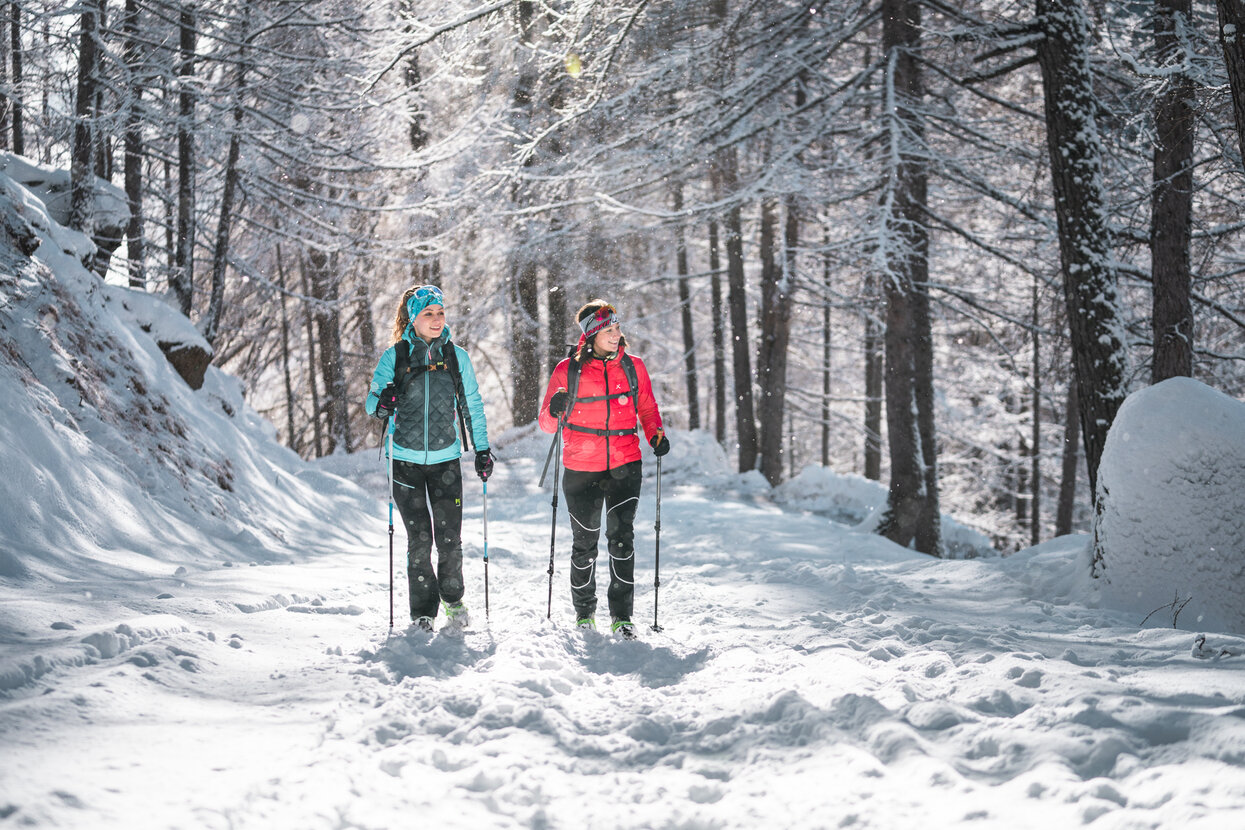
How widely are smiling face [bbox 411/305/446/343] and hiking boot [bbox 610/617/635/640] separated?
2.21 m

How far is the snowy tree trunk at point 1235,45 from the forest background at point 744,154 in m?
0.02

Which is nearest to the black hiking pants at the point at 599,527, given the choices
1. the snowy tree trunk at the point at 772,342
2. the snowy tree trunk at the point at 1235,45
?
the snowy tree trunk at the point at 1235,45

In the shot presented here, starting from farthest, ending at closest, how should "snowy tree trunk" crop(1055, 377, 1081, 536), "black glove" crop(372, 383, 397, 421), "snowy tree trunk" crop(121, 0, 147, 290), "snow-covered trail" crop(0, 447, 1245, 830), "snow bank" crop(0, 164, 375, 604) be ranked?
"snowy tree trunk" crop(1055, 377, 1081, 536), "snowy tree trunk" crop(121, 0, 147, 290), "snow bank" crop(0, 164, 375, 604), "black glove" crop(372, 383, 397, 421), "snow-covered trail" crop(0, 447, 1245, 830)

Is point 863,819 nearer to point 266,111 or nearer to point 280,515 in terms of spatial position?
point 280,515

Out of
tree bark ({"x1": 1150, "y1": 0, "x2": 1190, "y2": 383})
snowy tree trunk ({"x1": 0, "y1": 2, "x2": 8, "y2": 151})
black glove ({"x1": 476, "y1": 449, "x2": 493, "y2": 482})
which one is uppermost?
snowy tree trunk ({"x1": 0, "y1": 2, "x2": 8, "y2": 151})

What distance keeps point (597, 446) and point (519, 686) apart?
70.4 inches

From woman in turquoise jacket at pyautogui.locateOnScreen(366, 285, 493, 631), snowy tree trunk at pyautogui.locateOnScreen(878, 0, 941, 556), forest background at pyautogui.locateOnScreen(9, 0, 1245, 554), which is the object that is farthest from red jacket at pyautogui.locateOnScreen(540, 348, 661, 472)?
snowy tree trunk at pyautogui.locateOnScreen(878, 0, 941, 556)

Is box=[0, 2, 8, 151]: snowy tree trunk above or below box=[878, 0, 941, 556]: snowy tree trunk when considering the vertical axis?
above

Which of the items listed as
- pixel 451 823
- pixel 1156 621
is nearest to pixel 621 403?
pixel 451 823

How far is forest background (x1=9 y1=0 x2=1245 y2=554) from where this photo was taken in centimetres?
767

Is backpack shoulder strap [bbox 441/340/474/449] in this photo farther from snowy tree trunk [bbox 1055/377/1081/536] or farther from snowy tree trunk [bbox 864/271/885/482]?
snowy tree trunk [bbox 1055/377/1081/536]

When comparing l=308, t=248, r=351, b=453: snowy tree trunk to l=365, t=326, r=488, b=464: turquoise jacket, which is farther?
l=308, t=248, r=351, b=453: snowy tree trunk

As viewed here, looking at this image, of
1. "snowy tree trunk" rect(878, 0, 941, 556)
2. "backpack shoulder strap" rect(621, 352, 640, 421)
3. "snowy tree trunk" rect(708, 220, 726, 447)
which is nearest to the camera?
"backpack shoulder strap" rect(621, 352, 640, 421)

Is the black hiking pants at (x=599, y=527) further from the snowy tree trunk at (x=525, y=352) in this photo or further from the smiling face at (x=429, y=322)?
the snowy tree trunk at (x=525, y=352)
